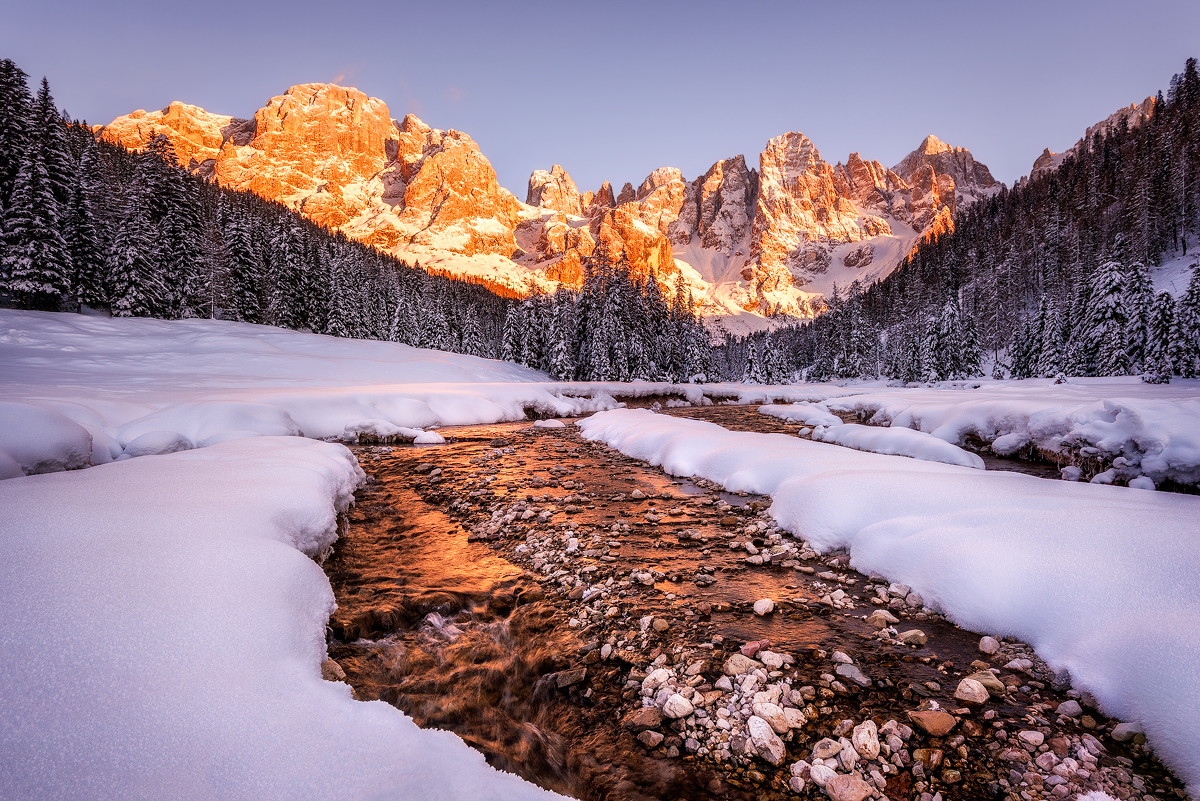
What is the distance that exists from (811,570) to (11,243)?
45.5m

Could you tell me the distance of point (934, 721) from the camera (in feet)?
9.91

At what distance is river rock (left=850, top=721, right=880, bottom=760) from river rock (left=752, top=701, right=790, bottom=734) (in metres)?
0.42

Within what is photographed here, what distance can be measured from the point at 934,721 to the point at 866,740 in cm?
56

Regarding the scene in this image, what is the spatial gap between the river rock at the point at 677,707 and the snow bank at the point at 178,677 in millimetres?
1495

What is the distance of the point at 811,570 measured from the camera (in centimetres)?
545

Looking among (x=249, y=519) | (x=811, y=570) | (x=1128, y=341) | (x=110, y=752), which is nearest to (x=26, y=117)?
(x=249, y=519)

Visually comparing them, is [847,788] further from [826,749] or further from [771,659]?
[771,659]

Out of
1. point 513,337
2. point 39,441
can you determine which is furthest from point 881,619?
point 513,337

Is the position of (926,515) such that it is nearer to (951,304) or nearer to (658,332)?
(658,332)

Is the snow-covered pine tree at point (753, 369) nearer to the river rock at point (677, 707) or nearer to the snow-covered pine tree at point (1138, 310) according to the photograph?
the snow-covered pine tree at point (1138, 310)

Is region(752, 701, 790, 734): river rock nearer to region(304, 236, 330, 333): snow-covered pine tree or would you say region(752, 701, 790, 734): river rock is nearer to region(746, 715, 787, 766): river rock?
region(746, 715, 787, 766): river rock

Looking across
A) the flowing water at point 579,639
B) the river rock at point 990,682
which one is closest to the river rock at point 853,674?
the flowing water at point 579,639

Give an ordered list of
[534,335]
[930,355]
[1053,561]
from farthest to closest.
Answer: [534,335] < [930,355] < [1053,561]

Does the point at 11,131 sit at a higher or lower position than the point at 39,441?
higher
